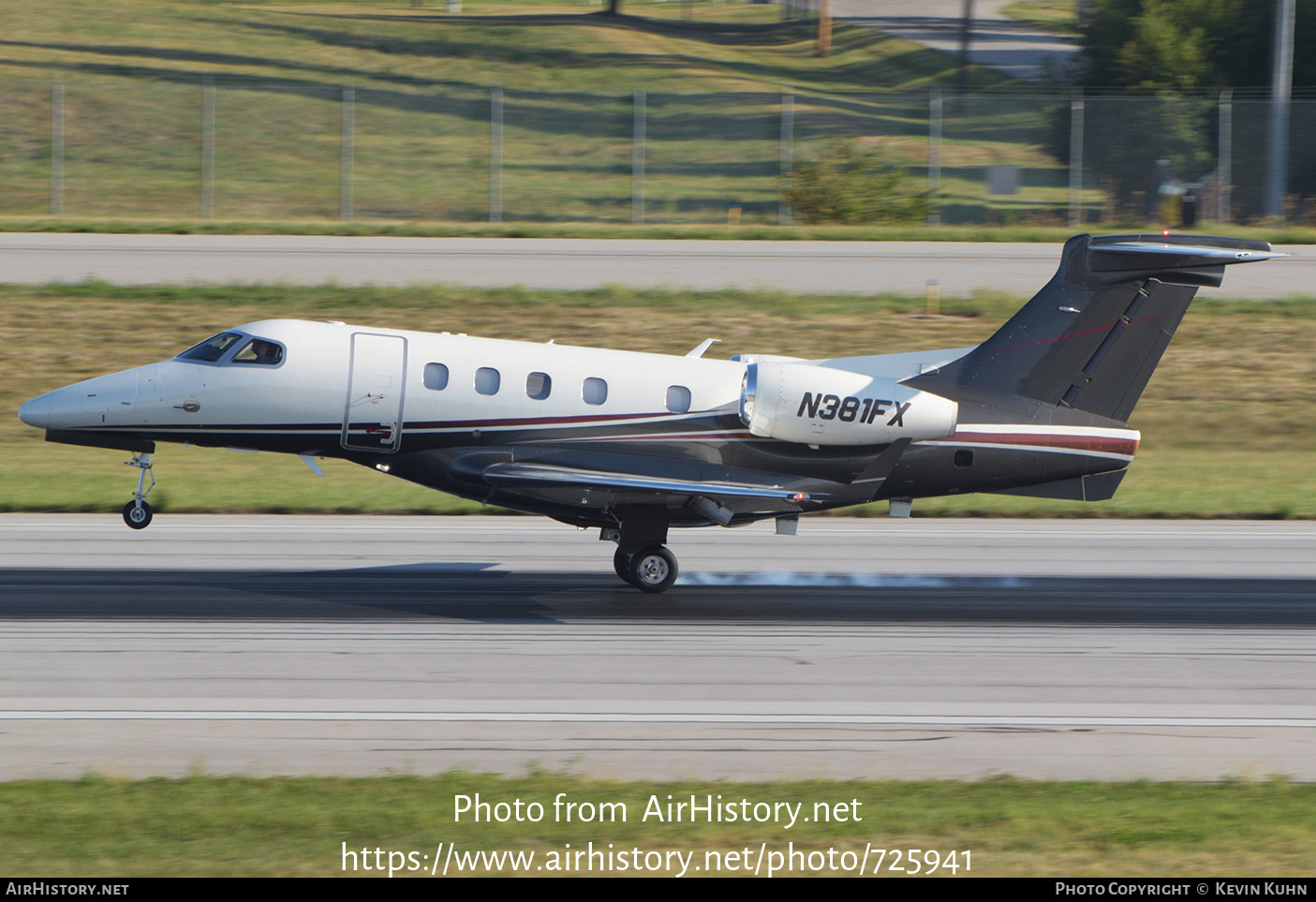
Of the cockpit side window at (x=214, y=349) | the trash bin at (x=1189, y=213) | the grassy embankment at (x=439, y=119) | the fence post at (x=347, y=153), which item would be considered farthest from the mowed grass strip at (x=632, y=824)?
the fence post at (x=347, y=153)

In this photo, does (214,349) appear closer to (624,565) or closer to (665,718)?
(624,565)

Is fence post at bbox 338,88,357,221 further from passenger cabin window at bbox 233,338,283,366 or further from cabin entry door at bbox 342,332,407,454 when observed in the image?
cabin entry door at bbox 342,332,407,454

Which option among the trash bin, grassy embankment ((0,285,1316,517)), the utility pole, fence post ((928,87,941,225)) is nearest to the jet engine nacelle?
grassy embankment ((0,285,1316,517))

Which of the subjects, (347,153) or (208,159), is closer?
(347,153)

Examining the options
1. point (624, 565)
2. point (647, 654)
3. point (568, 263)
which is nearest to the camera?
point (647, 654)

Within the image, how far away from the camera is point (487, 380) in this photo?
16625 mm

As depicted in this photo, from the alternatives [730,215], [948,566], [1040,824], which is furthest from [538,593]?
[730,215]

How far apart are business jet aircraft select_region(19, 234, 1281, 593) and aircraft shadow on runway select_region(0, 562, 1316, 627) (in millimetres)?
858

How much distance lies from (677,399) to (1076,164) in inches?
1213

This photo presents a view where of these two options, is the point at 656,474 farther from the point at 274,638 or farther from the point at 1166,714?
the point at 1166,714

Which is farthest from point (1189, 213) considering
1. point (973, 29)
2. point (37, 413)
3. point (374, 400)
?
point (973, 29)

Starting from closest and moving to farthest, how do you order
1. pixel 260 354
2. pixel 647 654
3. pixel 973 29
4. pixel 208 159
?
pixel 647 654, pixel 260 354, pixel 208 159, pixel 973 29

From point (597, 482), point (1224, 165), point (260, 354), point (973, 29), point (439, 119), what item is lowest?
point (597, 482)

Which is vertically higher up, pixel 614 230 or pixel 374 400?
pixel 614 230
